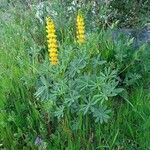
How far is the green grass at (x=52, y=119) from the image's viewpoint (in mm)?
3012

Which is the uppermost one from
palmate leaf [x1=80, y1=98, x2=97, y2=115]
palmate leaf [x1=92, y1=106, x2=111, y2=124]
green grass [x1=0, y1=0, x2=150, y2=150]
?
palmate leaf [x1=80, y1=98, x2=97, y2=115]

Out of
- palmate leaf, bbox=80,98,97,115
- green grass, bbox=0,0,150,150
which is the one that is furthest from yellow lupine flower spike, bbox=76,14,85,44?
palmate leaf, bbox=80,98,97,115

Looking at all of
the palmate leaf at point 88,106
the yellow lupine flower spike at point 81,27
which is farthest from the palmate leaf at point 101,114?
the yellow lupine flower spike at point 81,27

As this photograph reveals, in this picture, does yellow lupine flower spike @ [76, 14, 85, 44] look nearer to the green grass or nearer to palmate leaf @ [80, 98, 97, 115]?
the green grass

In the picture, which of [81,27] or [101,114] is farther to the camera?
[81,27]

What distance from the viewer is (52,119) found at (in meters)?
3.16

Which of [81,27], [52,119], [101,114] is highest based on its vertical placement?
[81,27]

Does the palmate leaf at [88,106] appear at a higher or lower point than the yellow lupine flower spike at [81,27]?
lower

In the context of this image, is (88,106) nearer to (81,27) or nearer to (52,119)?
(52,119)

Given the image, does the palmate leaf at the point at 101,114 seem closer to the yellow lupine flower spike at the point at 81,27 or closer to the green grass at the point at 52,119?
the green grass at the point at 52,119

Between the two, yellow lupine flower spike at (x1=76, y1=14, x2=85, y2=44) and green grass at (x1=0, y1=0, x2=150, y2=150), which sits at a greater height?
yellow lupine flower spike at (x1=76, y1=14, x2=85, y2=44)

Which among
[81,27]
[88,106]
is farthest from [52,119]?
[81,27]

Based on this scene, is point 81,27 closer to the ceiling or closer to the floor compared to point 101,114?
closer to the ceiling

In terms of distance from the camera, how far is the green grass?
3.01m
